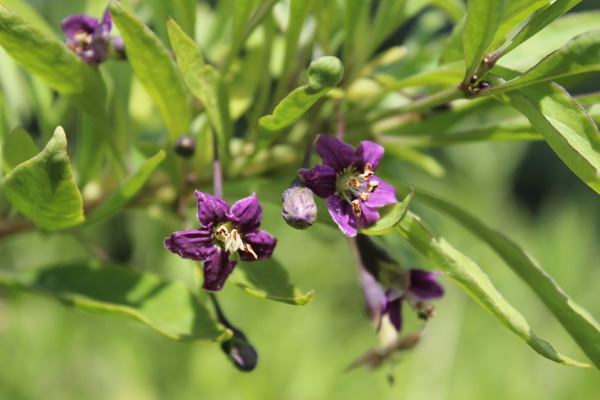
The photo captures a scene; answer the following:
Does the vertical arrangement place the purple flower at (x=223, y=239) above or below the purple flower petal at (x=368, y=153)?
below

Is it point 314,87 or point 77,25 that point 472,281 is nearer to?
point 314,87

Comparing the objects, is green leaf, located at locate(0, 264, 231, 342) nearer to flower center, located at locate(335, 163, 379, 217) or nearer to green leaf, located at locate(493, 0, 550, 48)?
flower center, located at locate(335, 163, 379, 217)

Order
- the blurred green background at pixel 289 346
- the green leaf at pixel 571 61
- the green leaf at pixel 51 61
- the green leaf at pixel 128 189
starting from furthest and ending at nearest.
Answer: the blurred green background at pixel 289 346 < the green leaf at pixel 128 189 < the green leaf at pixel 51 61 < the green leaf at pixel 571 61

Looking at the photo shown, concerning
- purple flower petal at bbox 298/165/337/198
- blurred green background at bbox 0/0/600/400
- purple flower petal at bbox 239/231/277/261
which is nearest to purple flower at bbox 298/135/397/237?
purple flower petal at bbox 298/165/337/198

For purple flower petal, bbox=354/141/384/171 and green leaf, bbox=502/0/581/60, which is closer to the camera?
green leaf, bbox=502/0/581/60

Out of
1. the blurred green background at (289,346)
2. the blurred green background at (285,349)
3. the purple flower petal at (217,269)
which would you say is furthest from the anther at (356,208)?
the blurred green background at (289,346)

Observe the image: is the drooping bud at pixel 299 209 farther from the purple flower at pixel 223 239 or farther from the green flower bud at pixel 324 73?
the green flower bud at pixel 324 73

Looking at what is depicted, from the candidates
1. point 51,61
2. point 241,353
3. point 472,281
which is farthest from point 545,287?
point 51,61
